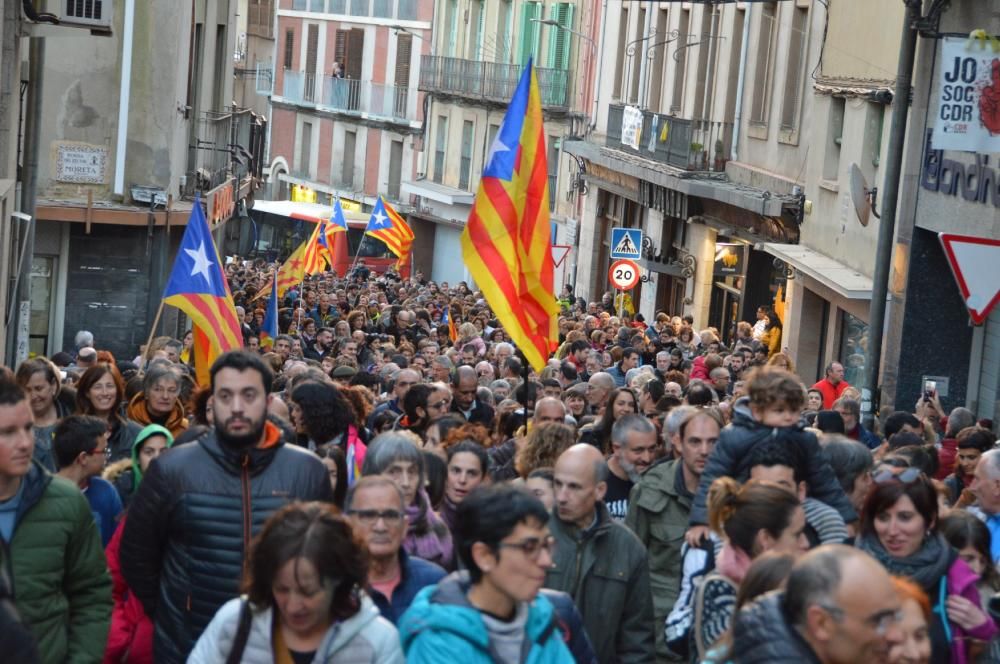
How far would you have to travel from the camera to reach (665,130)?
Answer: 3500cm

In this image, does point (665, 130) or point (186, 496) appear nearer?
point (186, 496)

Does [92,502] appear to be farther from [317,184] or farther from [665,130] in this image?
[317,184]

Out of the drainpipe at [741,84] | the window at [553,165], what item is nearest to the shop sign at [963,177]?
the drainpipe at [741,84]

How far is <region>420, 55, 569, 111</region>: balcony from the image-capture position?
4797 centimetres

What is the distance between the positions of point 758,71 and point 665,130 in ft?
12.7

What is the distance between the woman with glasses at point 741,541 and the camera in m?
5.64

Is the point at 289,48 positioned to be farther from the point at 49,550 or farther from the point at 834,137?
the point at 49,550

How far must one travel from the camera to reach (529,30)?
50.2 m

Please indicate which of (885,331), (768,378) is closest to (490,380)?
(885,331)

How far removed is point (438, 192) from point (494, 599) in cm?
4911

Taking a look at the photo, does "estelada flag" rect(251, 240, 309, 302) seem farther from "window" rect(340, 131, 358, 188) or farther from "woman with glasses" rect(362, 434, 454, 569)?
"window" rect(340, 131, 358, 188)

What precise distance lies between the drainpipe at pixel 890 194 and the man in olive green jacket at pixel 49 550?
1149cm

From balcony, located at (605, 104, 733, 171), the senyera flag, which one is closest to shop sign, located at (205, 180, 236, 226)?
the senyera flag

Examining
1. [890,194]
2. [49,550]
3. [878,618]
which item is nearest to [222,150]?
[890,194]
